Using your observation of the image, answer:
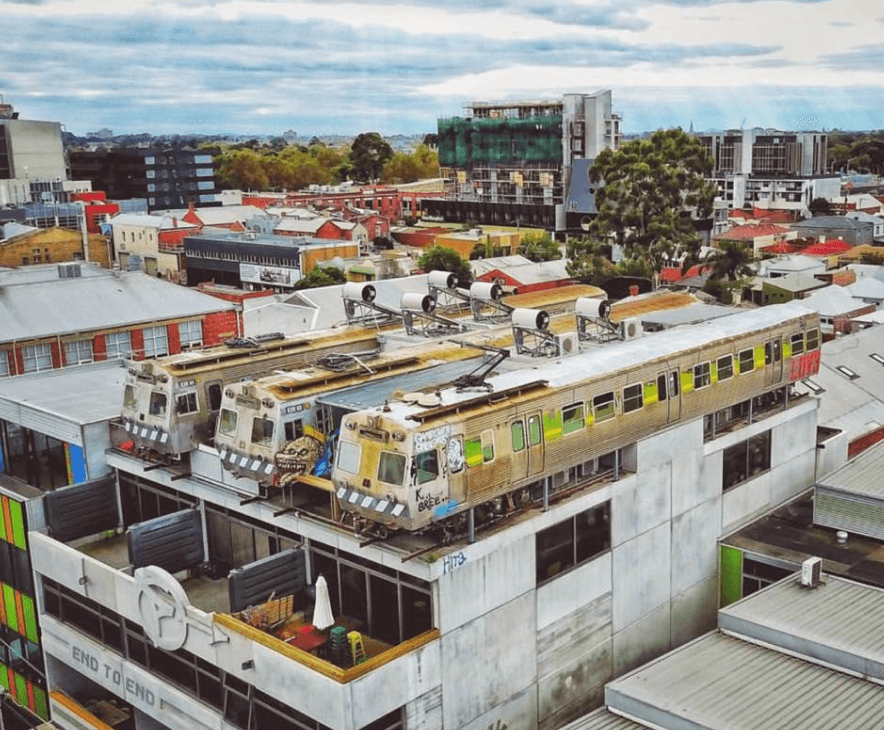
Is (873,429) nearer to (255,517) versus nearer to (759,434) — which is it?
(759,434)

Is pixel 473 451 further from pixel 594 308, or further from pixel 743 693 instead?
pixel 594 308

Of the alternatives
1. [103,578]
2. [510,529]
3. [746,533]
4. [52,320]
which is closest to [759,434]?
[746,533]

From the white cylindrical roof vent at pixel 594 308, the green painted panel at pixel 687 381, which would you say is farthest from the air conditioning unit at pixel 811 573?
the white cylindrical roof vent at pixel 594 308

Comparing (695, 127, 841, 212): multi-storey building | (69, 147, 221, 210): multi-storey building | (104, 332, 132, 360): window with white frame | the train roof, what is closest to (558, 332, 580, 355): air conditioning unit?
the train roof

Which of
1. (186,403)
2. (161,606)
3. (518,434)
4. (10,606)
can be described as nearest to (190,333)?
(10,606)

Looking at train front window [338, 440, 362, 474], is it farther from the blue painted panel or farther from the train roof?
the blue painted panel

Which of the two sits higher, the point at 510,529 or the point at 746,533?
the point at 510,529
